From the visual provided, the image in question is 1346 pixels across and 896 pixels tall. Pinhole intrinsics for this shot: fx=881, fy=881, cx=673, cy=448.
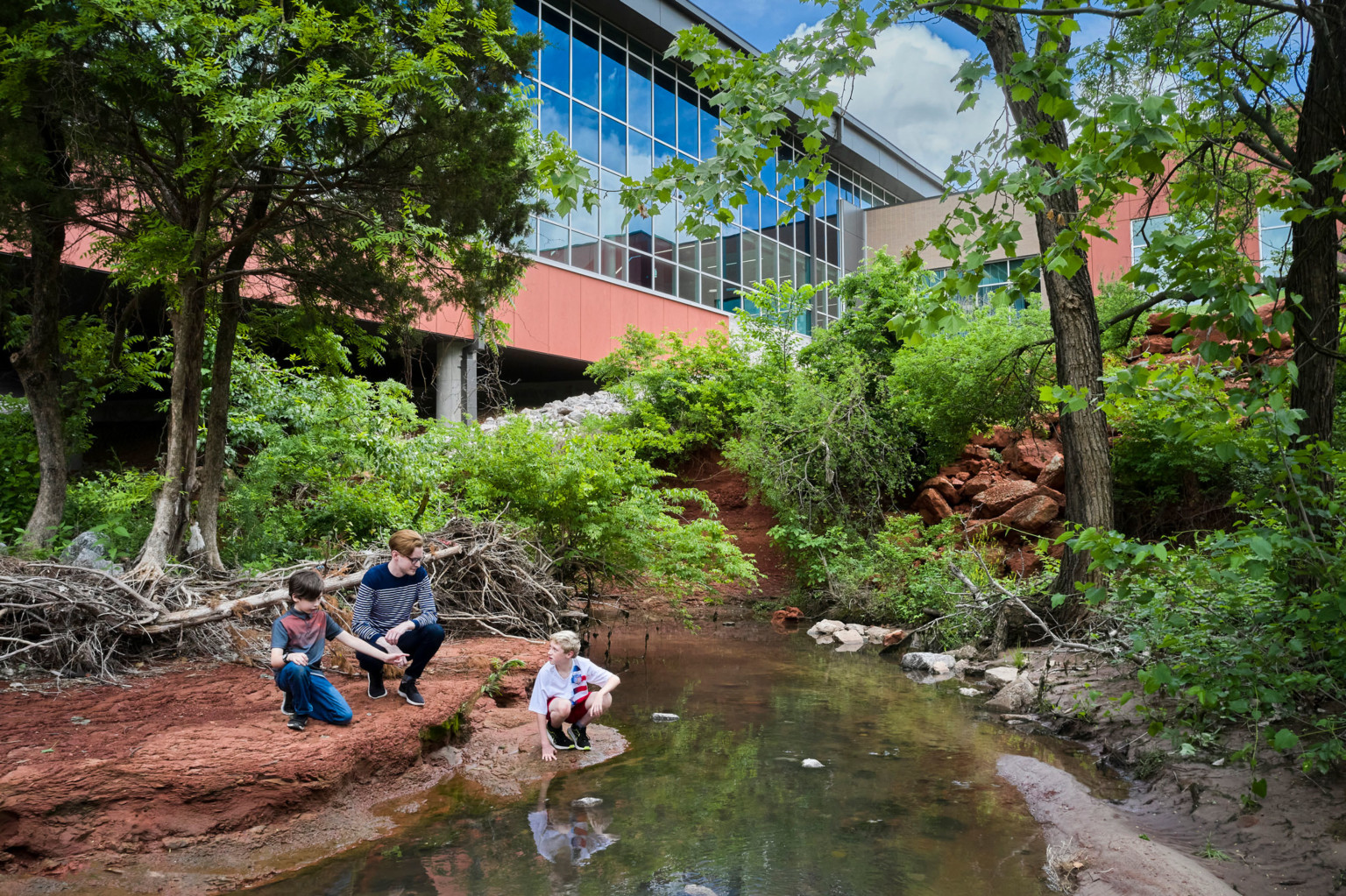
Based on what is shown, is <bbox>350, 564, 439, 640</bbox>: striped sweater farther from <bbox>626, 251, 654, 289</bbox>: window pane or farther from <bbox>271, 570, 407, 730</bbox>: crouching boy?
<bbox>626, 251, 654, 289</bbox>: window pane

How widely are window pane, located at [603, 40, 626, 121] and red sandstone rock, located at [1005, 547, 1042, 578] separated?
17619mm

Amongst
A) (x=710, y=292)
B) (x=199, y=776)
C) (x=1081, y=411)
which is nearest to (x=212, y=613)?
(x=199, y=776)

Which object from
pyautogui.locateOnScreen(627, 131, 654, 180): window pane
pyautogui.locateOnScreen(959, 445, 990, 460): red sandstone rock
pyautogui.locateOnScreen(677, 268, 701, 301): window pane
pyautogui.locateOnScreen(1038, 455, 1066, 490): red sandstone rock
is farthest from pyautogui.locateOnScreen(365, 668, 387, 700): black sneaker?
pyautogui.locateOnScreen(677, 268, 701, 301): window pane

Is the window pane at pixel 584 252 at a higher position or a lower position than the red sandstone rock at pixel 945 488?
higher

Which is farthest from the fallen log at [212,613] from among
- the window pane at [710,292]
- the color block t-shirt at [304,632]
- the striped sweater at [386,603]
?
the window pane at [710,292]

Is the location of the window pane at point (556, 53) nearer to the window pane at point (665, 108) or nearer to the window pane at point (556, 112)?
the window pane at point (556, 112)

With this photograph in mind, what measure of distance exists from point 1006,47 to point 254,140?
25.6 feet

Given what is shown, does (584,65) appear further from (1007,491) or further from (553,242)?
(1007,491)

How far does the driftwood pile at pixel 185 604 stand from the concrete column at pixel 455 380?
11.0m

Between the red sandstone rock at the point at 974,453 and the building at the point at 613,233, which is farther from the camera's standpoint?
the building at the point at 613,233

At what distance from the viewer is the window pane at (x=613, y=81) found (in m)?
25.4

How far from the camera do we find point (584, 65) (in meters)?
24.6

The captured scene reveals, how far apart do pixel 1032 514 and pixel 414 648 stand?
422 inches

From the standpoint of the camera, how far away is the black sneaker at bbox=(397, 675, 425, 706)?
6.23 metres
